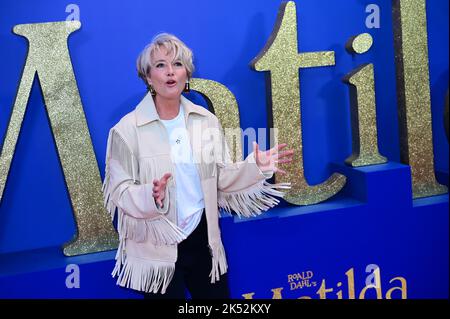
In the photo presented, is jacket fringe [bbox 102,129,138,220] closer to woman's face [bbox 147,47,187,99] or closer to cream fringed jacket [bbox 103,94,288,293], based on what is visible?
cream fringed jacket [bbox 103,94,288,293]

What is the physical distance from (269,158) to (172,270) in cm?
51

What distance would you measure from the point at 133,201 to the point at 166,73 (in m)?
0.44

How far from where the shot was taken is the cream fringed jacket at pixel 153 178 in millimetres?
1978

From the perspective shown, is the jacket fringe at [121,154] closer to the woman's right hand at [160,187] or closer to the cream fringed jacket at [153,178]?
the cream fringed jacket at [153,178]

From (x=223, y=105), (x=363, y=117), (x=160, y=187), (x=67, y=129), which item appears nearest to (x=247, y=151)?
(x=223, y=105)

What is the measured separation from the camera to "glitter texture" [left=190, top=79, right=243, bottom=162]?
249 centimetres

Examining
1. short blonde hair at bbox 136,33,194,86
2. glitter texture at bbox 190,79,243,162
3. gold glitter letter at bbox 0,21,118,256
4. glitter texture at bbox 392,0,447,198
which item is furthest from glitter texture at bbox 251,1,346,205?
gold glitter letter at bbox 0,21,118,256

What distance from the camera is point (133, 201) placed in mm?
1933

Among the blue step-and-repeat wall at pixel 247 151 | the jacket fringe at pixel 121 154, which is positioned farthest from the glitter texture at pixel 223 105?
the jacket fringe at pixel 121 154

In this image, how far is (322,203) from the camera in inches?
105

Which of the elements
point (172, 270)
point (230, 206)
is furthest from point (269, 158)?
point (172, 270)

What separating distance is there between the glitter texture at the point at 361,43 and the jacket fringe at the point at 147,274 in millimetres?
1282

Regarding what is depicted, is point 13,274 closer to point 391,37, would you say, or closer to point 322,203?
point 322,203

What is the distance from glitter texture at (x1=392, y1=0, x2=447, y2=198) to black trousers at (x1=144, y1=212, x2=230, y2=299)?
1.17 m
